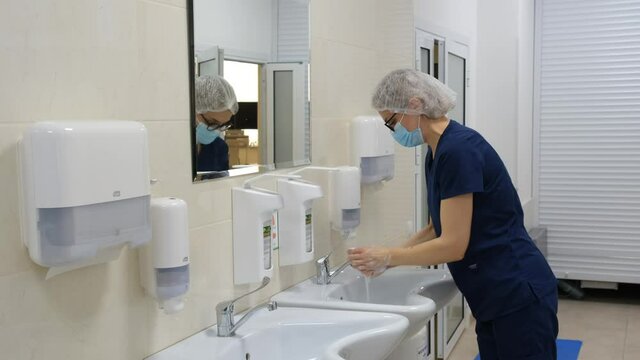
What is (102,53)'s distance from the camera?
174 centimetres

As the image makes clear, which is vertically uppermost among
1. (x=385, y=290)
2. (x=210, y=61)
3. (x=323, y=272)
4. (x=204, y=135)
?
(x=210, y=61)

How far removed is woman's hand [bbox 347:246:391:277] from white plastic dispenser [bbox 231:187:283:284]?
38 cm

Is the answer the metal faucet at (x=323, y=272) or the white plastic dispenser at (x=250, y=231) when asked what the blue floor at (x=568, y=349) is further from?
the white plastic dispenser at (x=250, y=231)

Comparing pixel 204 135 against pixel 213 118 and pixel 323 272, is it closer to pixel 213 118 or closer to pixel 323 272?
pixel 213 118

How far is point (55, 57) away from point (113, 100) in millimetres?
210

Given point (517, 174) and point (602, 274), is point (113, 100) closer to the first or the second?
point (517, 174)

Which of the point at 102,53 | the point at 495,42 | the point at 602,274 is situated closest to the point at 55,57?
the point at 102,53

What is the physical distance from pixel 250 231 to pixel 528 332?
1041 mm

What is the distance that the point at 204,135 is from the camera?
217 cm

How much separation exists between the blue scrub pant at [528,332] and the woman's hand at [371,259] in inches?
17.7

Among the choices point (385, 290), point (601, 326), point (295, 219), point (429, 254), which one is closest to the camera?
point (429, 254)

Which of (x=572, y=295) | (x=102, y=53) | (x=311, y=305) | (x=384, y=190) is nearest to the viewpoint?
(x=102, y=53)

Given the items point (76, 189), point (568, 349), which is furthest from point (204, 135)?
point (568, 349)

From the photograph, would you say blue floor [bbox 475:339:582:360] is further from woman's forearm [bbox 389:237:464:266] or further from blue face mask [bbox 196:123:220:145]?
blue face mask [bbox 196:123:220:145]
